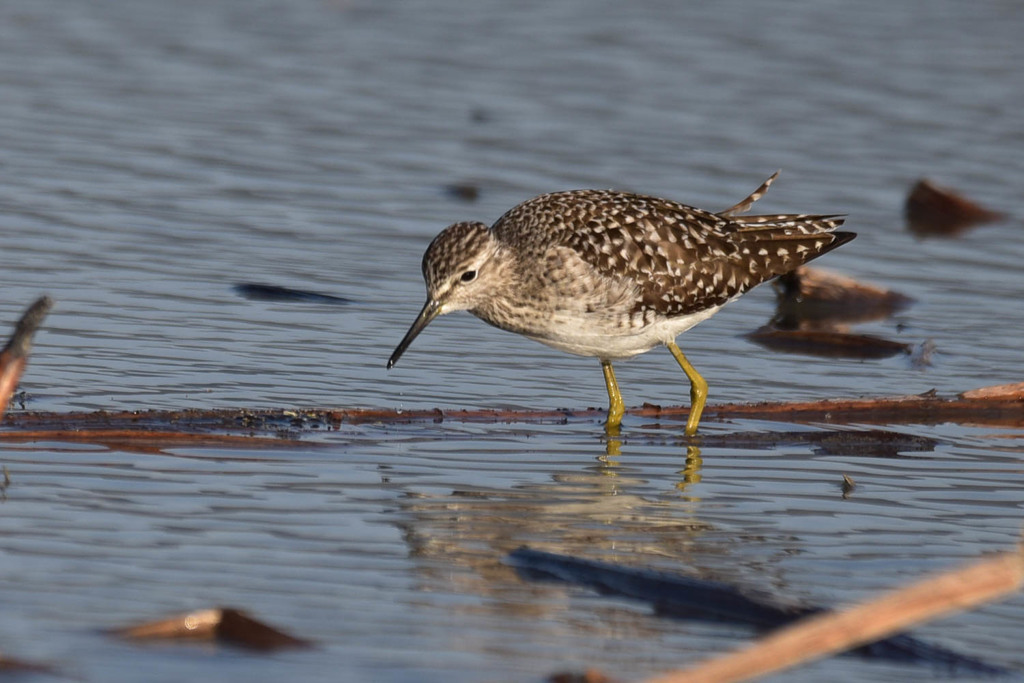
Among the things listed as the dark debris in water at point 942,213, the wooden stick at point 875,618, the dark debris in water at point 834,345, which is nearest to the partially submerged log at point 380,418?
the dark debris in water at point 834,345

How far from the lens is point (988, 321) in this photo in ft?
35.5

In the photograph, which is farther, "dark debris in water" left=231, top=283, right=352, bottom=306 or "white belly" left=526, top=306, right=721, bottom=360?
"dark debris in water" left=231, top=283, right=352, bottom=306

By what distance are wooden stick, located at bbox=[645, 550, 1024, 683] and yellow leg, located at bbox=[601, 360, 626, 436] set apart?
203 inches

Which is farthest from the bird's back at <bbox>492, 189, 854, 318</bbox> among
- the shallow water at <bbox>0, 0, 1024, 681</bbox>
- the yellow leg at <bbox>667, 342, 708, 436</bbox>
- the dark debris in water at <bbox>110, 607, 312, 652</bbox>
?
the dark debris in water at <bbox>110, 607, 312, 652</bbox>

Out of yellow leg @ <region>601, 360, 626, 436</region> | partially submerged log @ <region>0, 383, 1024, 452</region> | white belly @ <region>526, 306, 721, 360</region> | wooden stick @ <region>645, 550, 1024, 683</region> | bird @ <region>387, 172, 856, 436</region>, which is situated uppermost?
wooden stick @ <region>645, 550, 1024, 683</region>

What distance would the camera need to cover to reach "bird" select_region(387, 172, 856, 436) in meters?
9.13

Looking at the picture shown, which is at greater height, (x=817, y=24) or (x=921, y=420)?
(x=817, y=24)

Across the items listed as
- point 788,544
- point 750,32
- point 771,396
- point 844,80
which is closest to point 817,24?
point 750,32

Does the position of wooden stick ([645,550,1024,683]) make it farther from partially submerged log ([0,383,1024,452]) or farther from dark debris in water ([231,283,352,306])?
dark debris in water ([231,283,352,306])

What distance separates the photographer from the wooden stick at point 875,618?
10.2 feet

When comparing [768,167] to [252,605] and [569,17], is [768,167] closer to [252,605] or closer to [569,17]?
[569,17]

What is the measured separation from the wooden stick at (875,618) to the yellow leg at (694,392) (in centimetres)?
523

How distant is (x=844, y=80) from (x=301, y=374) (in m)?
9.76

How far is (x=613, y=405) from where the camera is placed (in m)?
8.81
